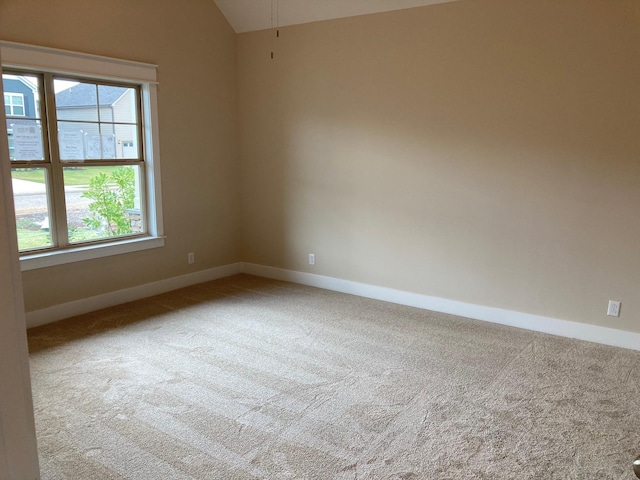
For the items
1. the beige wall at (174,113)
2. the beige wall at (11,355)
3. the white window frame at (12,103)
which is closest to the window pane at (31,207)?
the beige wall at (174,113)

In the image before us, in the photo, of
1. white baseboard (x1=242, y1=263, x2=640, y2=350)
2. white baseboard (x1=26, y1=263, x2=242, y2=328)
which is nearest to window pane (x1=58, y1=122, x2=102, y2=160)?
white baseboard (x1=26, y1=263, x2=242, y2=328)

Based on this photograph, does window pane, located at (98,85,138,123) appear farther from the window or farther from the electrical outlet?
the electrical outlet

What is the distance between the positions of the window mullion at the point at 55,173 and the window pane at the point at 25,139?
0.25 ft

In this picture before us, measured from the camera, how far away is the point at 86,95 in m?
4.19

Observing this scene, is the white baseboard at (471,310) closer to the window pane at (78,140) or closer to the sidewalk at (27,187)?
the window pane at (78,140)

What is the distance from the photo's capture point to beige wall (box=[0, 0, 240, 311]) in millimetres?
3918

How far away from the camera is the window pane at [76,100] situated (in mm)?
3996

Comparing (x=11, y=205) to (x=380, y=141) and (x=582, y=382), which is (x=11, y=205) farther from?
(x=380, y=141)

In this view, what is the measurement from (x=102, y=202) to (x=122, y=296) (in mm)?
897

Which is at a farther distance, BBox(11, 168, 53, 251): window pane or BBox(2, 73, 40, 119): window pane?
BBox(11, 168, 53, 251): window pane

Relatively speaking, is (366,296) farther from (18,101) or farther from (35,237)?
(18,101)

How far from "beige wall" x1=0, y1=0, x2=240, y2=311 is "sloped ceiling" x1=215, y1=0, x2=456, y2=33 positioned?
173 millimetres

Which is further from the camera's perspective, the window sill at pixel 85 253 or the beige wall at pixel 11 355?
the window sill at pixel 85 253

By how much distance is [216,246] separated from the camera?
550 centimetres
